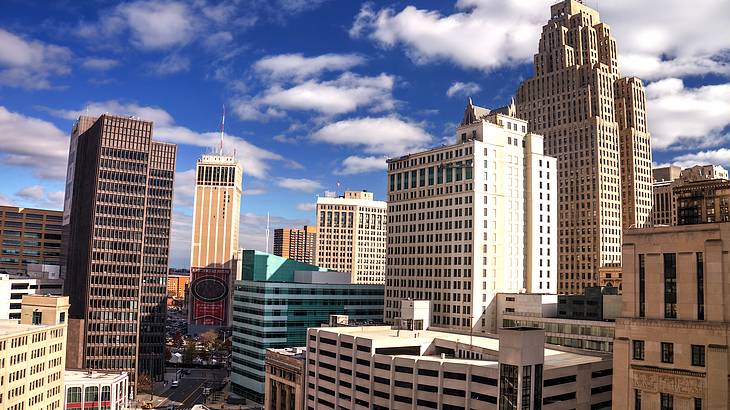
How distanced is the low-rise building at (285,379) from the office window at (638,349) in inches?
3295

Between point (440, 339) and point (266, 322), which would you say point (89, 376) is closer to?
point (266, 322)

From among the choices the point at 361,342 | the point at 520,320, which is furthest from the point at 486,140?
the point at 361,342

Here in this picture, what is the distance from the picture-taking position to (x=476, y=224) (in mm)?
157750

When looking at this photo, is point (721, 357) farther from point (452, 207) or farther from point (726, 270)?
point (452, 207)

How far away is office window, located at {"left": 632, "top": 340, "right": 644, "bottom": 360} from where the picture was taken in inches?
3206

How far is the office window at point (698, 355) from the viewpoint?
76.0 metres

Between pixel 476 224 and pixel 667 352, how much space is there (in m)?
80.6

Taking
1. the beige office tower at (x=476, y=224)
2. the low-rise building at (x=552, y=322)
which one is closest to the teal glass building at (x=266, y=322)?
the beige office tower at (x=476, y=224)

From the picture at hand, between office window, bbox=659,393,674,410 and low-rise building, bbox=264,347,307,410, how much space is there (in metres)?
86.2

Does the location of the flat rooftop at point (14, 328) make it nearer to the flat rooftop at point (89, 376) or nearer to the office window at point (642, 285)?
the flat rooftop at point (89, 376)

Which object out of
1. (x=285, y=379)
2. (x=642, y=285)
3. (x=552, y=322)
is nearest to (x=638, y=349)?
(x=642, y=285)

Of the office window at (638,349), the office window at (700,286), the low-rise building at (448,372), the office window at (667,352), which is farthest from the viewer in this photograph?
the low-rise building at (448,372)

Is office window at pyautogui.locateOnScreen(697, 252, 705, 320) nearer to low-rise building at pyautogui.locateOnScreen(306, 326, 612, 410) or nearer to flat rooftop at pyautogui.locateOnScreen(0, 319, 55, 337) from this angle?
low-rise building at pyautogui.locateOnScreen(306, 326, 612, 410)

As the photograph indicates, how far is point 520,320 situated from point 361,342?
42915 mm
